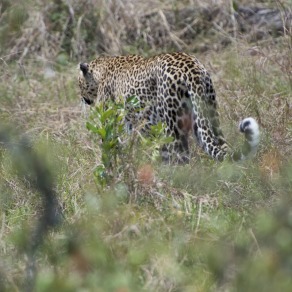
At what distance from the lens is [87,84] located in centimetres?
916

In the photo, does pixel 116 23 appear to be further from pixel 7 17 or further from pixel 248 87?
pixel 248 87

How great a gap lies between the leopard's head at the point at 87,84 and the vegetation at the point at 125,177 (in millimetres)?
191

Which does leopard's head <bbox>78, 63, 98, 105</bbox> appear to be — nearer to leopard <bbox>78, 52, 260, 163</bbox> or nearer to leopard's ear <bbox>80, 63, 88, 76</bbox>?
leopard's ear <bbox>80, 63, 88, 76</bbox>

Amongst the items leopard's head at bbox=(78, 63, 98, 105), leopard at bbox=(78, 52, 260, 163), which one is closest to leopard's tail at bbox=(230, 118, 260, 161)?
leopard at bbox=(78, 52, 260, 163)

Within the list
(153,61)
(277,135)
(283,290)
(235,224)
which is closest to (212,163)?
(277,135)

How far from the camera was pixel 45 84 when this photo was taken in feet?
35.0

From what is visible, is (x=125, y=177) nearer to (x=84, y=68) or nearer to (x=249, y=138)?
(x=249, y=138)

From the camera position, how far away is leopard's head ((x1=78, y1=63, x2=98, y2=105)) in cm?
909

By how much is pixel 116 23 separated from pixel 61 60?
0.84 m

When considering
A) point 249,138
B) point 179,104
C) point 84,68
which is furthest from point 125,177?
point 84,68

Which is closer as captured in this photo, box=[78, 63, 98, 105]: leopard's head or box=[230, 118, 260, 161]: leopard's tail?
box=[230, 118, 260, 161]: leopard's tail

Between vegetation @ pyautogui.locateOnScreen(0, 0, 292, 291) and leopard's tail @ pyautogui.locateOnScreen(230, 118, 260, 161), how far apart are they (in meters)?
0.10

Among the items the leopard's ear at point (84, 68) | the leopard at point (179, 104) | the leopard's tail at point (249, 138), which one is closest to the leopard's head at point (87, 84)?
the leopard's ear at point (84, 68)

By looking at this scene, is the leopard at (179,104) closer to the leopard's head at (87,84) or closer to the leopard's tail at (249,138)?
the leopard's tail at (249,138)
